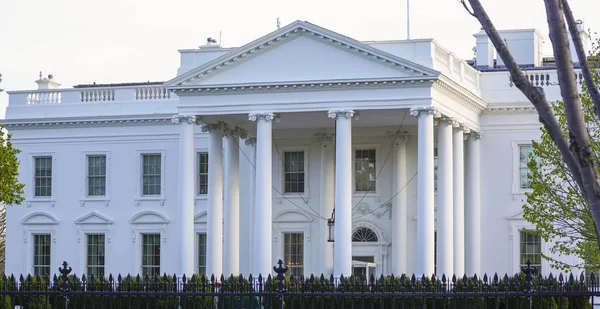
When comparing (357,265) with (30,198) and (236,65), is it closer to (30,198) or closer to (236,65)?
(236,65)

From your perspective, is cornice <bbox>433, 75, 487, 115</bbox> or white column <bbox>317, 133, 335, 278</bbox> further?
white column <bbox>317, 133, 335, 278</bbox>

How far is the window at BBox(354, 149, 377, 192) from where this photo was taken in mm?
45344

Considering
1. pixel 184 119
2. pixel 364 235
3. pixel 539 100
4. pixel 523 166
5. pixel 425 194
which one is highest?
pixel 184 119

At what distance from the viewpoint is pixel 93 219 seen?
48.1 m

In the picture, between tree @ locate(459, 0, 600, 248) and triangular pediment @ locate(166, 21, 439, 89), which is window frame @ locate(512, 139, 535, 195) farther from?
tree @ locate(459, 0, 600, 248)

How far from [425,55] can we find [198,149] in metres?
11.8

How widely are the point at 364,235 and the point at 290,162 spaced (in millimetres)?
4073

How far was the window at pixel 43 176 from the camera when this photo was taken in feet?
160

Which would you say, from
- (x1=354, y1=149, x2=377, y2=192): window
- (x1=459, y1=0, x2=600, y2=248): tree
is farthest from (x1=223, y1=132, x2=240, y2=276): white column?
(x1=459, y1=0, x2=600, y2=248): tree

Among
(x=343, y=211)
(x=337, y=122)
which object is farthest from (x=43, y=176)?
(x=343, y=211)

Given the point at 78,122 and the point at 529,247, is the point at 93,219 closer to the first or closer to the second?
the point at 78,122

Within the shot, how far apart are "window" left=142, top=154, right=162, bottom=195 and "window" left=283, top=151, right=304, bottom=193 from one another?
5266mm

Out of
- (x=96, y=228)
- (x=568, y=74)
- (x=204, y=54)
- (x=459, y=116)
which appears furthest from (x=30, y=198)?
(x=568, y=74)

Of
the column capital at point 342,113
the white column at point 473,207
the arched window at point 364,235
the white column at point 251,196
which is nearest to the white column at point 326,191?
the arched window at point 364,235
